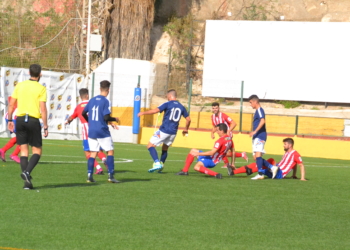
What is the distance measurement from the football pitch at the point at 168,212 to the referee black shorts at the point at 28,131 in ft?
2.46

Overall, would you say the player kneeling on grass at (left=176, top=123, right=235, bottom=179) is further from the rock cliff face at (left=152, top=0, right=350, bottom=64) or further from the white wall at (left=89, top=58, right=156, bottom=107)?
the rock cliff face at (left=152, top=0, right=350, bottom=64)

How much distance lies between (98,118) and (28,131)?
6.00 feet

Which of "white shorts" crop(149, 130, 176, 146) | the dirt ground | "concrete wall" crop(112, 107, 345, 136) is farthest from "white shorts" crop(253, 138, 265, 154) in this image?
the dirt ground

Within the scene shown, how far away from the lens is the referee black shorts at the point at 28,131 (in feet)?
32.1

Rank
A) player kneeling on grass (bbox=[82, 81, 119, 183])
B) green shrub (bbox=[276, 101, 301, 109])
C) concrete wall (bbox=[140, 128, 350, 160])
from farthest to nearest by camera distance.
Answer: green shrub (bbox=[276, 101, 301, 109]) < concrete wall (bbox=[140, 128, 350, 160]) < player kneeling on grass (bbox=[82, 81, 119, 183])

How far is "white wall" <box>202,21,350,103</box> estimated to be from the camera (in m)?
33.7

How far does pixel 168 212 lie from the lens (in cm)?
859

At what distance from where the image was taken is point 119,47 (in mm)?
34188

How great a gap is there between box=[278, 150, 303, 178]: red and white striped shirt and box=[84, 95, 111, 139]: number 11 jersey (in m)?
4.24

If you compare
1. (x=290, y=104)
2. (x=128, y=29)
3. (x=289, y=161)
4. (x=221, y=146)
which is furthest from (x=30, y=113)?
(x=290, y=104)

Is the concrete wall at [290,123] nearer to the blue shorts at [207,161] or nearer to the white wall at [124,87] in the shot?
the white wall at [124,87]

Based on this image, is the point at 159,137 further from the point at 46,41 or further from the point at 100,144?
the point at 46,41

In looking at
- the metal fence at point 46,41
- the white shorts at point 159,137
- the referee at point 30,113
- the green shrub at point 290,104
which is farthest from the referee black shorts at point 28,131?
the green shrub at point 290,104

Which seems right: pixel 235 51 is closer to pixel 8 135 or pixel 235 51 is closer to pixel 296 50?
pixel 296 50
